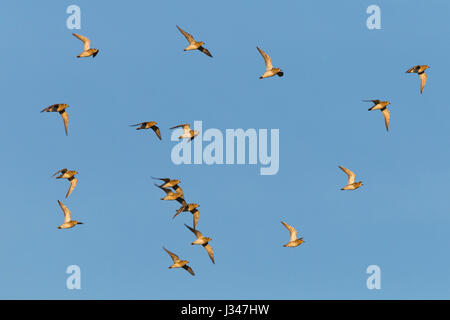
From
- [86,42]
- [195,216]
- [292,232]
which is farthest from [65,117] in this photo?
[292,232]

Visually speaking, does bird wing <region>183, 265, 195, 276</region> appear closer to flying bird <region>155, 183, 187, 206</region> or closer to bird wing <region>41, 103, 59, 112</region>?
flying bird <region>155, 183, 187, 206</region>

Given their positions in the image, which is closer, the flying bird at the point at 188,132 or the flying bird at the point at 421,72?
the flying bird at the point at 188,132

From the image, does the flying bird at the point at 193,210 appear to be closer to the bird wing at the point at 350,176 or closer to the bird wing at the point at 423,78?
the bird wing at the point at 350,176

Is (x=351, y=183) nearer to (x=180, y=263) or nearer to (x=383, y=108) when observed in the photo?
(x=383, y=108)

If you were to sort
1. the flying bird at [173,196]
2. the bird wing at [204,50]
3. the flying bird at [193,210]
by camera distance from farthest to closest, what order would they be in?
1. the bird wing at [204,50]
2. the flying bird at [193,210]
3. the flying bird at [173,196]

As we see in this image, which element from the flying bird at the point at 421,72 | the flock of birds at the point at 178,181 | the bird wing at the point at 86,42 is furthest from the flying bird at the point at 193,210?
the flying bird at the point at 421,72

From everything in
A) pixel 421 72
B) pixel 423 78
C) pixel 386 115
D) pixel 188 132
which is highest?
pixel 421 72

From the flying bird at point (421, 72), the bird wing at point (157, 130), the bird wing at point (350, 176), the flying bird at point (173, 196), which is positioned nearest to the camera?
the flying bird at point (173, 196)

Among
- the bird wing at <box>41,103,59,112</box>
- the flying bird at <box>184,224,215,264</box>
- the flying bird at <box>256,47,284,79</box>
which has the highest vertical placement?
the flying bird at <box>256,47,284,79</box>

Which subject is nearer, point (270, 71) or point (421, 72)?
point (270, 71)

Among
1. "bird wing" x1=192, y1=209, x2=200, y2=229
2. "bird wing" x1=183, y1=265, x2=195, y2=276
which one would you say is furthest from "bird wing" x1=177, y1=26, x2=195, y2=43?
"bird wing" x1=183, y1=265, x2=195, y2=276

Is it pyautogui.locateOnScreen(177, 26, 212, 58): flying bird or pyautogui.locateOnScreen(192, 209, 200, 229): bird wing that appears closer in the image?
pyautogui.locateOnScreen(177, 26, 212, 58): flying bird

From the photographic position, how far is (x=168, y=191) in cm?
7675

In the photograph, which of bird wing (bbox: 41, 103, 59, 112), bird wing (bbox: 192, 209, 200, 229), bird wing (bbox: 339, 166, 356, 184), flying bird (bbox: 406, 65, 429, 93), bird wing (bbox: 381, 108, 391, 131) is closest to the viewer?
bird wing (bbox: 41, 103, 59, 112)
